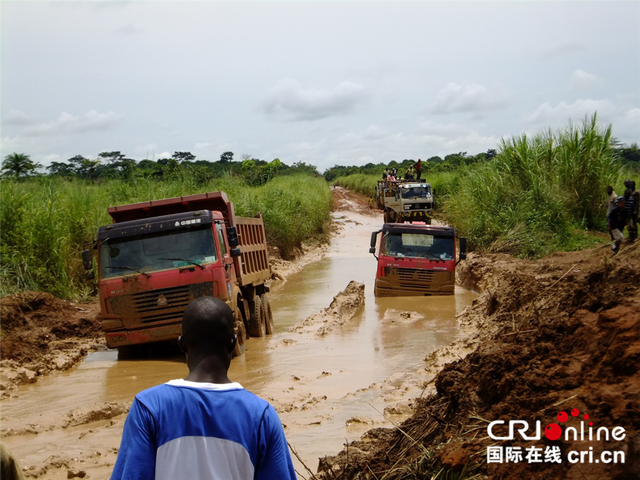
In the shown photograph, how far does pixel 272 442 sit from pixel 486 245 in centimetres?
1896

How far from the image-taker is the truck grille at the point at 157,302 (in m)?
9.17

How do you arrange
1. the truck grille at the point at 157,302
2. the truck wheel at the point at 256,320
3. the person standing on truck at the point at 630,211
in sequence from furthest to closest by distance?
1. the person standing on truck at the point at 630,211
2. the truck wheel at the point at 256,320
3. the truck grille at the point at 157,302

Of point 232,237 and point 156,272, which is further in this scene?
point 232,237

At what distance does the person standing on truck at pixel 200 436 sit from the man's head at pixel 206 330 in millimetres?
112

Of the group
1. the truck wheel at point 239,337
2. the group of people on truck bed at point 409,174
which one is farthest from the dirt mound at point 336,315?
the group of people on truck bed at point 409,174

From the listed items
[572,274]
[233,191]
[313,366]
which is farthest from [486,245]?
[572,274]

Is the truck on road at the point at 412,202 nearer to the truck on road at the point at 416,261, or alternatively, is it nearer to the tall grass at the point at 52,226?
the tall grass at the point at 52,226

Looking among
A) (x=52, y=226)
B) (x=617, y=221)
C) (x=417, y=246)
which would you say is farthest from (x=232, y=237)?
(x=617, y=221)

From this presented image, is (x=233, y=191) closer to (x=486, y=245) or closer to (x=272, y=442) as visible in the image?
(x=486, y=245)

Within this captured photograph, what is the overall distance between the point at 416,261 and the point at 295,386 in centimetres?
683

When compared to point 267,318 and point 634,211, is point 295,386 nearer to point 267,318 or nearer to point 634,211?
point 267,318

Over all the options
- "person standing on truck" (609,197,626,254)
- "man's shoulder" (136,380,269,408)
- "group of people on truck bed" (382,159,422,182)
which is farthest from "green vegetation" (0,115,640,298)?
"man's shoulder" (136,380,269,408)

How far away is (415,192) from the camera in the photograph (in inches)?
1183

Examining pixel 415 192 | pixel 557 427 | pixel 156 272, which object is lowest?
pixel 557 427
